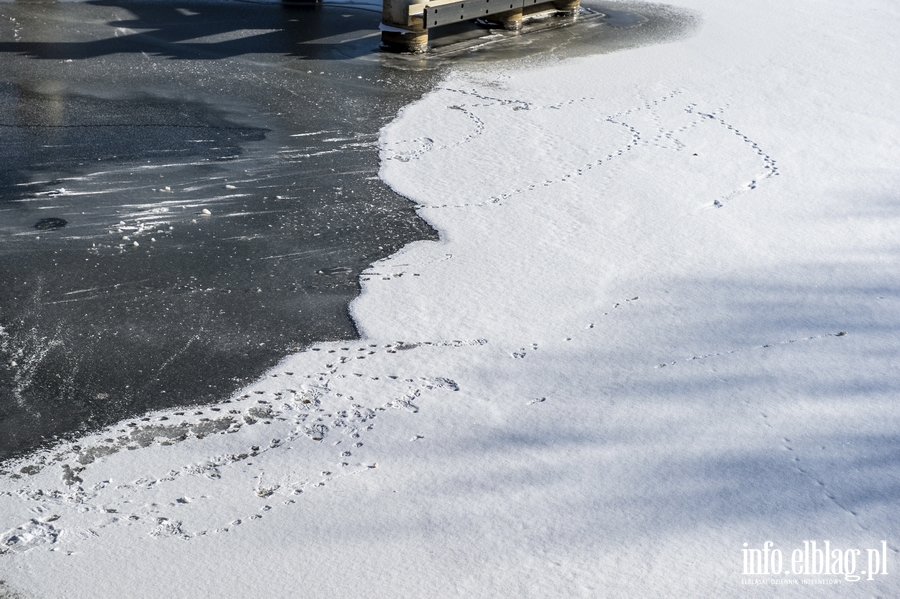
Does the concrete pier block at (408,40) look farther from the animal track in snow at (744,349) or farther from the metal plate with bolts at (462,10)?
the animal track in snow at (744,349)

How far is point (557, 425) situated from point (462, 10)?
18.1 feet

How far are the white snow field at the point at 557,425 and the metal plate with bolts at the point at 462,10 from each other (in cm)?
259

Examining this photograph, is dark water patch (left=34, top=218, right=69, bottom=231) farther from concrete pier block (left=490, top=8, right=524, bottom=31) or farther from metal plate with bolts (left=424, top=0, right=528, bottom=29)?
concrete pier block (left=490, top=8, right=524, bottom=31)

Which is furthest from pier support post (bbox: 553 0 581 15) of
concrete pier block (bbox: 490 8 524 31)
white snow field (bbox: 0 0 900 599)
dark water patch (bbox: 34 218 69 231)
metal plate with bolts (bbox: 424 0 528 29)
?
dark water patch (bbox: 34 218 69 231)

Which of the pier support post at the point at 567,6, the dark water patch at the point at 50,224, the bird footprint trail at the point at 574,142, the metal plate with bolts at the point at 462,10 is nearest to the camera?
the dark water patch at the point at 50,224

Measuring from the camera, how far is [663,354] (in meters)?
3.68

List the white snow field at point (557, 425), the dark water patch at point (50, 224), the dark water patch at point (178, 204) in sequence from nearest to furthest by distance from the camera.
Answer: the white snow field at point (557, 425), the dark water patch at point (178, 204), the dark water patch at point (50, 224)

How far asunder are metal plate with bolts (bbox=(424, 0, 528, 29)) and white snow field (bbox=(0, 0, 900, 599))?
102 inches

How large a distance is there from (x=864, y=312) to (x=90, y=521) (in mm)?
3299

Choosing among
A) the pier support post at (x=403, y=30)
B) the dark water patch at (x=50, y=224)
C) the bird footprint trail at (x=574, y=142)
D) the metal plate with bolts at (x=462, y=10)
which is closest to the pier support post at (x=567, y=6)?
the metal plate with bolts at (x=462, y=10)

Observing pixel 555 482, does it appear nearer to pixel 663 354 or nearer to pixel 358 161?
pixel 663 354

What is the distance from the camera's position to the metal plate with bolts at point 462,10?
7688mm

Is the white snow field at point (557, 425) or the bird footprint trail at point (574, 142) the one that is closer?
the white snow field at point (557, 425)

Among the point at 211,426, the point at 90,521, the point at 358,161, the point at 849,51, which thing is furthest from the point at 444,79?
the point at 90,521
